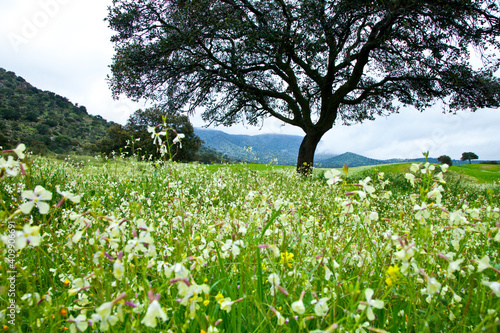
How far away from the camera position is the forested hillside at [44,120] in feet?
133

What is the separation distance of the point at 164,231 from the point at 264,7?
582 inches

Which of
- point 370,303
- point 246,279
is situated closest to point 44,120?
point 246,279

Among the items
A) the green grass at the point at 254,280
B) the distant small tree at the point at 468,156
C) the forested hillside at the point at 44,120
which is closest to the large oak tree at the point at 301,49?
the green grass at the point at 254,280

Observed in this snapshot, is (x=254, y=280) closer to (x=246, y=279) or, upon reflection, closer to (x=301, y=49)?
(x=246, y=279)

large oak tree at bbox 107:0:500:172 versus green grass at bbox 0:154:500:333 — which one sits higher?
large oak tree at bbox 107:0:500:172

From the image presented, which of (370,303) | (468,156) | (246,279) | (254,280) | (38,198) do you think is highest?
(468,156)

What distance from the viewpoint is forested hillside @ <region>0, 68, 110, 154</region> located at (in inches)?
1596

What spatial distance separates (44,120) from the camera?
4962cm

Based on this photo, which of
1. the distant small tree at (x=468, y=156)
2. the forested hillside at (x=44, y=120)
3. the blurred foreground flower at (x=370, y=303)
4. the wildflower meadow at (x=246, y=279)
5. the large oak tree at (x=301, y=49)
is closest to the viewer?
the blurred foreground flower at (x=370, y=303)

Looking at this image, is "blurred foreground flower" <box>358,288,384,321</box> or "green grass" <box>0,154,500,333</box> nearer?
"blurred foreground flower" <box>358,288,384,321</box>

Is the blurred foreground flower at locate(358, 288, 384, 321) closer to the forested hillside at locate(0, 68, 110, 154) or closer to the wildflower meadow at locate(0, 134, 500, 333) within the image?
the wildflower meadow at locate(0, 134, 500, 333)

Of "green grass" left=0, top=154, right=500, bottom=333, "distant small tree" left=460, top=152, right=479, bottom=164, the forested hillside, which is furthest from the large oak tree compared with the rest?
"distant small tree" left=460, top=152, right=479, bottom=164

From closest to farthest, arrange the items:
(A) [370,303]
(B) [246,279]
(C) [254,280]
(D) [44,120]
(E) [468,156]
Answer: (A) [370,303], (C) [254,280], (B) [246,279], (D) [44,120], (E) [468,156]

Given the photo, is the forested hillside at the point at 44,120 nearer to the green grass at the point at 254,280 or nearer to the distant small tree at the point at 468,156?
the green grass at the point at 254,280
